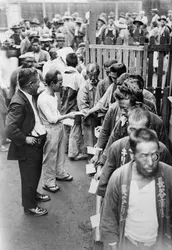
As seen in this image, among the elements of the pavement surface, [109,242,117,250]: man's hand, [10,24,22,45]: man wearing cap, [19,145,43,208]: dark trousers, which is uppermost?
[10,24,22,45]: man wearing cap

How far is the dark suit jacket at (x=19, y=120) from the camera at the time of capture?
3.23 metres

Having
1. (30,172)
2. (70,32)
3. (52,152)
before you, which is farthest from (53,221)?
(70,32)

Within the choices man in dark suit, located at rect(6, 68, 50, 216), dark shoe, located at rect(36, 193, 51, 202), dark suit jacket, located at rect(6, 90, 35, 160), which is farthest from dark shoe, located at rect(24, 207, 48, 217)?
dark suit jacket, located at rect(6, 90, 35, 160)

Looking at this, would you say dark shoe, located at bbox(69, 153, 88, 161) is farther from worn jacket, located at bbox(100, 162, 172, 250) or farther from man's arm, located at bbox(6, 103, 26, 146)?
worn jacket, located at bbox(100, 162, 172, 250)

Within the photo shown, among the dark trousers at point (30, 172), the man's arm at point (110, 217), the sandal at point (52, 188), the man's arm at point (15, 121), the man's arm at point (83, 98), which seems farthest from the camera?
the man's arm at point (83, 98)

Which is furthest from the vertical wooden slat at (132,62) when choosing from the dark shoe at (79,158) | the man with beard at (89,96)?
the dark shoe at (79,158)

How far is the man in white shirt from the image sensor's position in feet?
12.4

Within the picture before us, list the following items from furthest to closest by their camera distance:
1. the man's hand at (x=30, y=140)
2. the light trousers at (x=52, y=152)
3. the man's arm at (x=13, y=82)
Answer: the man's arm at (x=13, y=82)
the light trousers at (x=52, y=152)
the man's hand at (x=30, y=140)

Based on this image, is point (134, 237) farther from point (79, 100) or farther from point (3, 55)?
point (3, 55)

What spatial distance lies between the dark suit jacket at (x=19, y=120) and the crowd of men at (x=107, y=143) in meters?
0.01

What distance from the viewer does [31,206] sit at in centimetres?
369

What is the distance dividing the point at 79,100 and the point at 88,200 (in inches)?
59.0

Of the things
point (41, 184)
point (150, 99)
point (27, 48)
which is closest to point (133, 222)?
point (150, 99)

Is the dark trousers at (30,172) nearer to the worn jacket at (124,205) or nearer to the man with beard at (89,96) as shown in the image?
the man with beard at (89,96)
